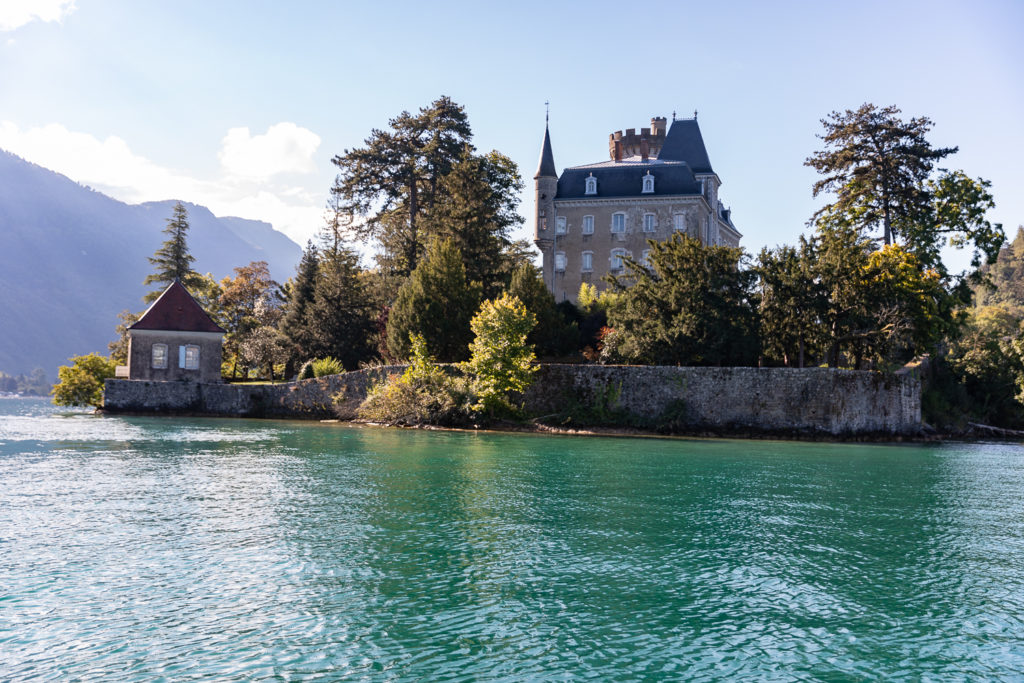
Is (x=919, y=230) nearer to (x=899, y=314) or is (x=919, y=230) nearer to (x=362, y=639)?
(x=899, y=314)

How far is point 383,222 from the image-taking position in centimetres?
5678

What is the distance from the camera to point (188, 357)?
4775 centimetres

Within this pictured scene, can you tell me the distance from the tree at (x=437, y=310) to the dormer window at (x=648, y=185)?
20.5 m

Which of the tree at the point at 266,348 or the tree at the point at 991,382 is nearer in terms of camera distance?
the tree at the point at 991,382

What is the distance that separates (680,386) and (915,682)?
91.5 ft

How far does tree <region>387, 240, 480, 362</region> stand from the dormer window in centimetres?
2054

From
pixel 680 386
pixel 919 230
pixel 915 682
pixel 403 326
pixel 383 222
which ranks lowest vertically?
pixel 915 682

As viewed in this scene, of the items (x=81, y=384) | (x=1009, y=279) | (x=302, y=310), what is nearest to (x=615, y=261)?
(x=302, y=310)

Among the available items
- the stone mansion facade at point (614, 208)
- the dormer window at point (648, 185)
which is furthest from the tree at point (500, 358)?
the dormer window at point (648, 185)

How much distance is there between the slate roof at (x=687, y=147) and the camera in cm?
6100

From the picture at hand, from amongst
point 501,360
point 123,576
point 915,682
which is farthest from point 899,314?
point 123,576

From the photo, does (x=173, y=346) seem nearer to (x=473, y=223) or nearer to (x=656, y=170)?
(x=473, y=223)

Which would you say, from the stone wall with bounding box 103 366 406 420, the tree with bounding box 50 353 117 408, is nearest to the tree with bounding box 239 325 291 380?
the stone wall with bounding box 103 366 406 420

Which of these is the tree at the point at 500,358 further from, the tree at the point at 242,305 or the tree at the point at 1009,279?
the tree at the point at 1009,279
